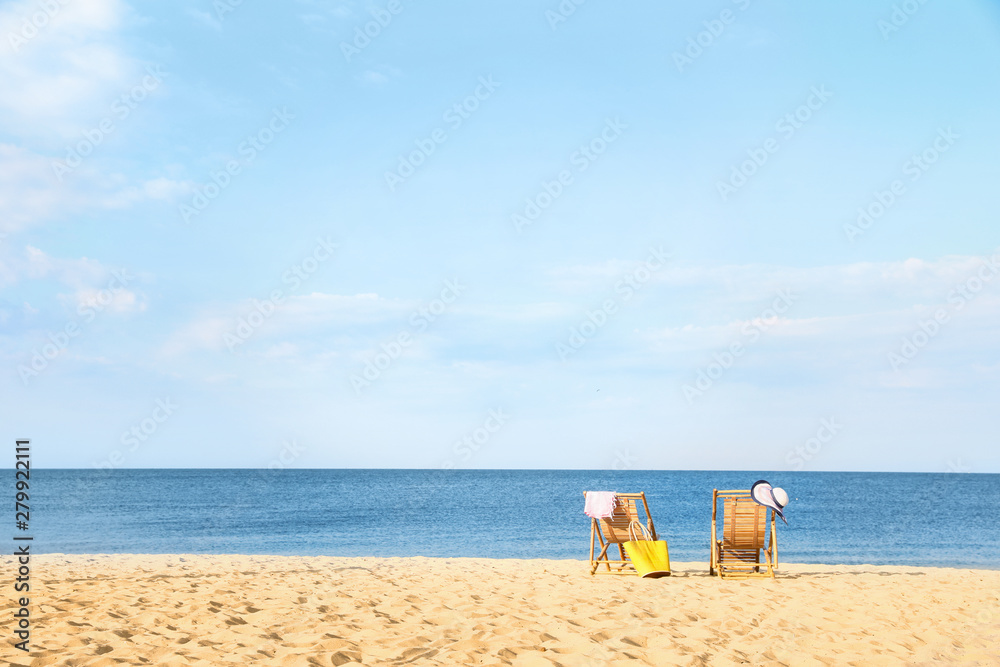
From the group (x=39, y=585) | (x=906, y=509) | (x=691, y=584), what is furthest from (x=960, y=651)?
(x=906, y=509)

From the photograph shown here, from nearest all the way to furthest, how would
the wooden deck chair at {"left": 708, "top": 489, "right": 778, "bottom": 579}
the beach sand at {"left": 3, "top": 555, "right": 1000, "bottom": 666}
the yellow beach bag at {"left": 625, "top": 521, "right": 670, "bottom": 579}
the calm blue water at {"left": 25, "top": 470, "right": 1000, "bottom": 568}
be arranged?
1. the beach sand at {"left": 3, "top": 555, "right": 1000, "bottom": 666}
2. the yellow beach bag at {"left": 625, "top": 521, "right": 670, "bottom": 579}
3. the wooden deck chair at {"left": 708, "top": 489, "right": 778, "bottom": 579}
4. the calm blue water at {"left": 25, "top": 470, "right": 1000, "bottom": 568}

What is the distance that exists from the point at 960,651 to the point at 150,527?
2812cm

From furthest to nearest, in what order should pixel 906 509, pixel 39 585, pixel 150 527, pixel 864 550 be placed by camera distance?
pixel 906 509, pixel 150 527, pixel 864 550, pixel 39 585

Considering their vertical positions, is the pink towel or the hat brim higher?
the hat brim

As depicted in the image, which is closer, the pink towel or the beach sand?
the beach sand

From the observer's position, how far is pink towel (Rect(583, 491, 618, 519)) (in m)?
10.8

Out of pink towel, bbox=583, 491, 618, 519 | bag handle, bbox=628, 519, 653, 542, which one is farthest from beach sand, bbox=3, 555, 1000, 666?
pink towel, bbox=583, 491, 618, 519

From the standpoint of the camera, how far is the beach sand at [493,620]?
217 inches

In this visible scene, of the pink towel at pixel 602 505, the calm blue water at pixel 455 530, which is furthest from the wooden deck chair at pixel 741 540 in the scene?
the calm blue water at pixel 455 530

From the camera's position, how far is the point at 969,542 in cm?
2292

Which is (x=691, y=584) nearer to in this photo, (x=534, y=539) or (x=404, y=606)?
(x=404, y=606)

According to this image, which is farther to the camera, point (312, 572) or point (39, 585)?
point (312, 572)

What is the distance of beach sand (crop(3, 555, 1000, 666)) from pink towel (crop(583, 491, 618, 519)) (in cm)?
93

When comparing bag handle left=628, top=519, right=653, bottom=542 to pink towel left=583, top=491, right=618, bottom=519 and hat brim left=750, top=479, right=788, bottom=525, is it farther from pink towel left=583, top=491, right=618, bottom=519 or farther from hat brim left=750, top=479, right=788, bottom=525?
hat brim left=750, top=479, right=788, bottom=525
